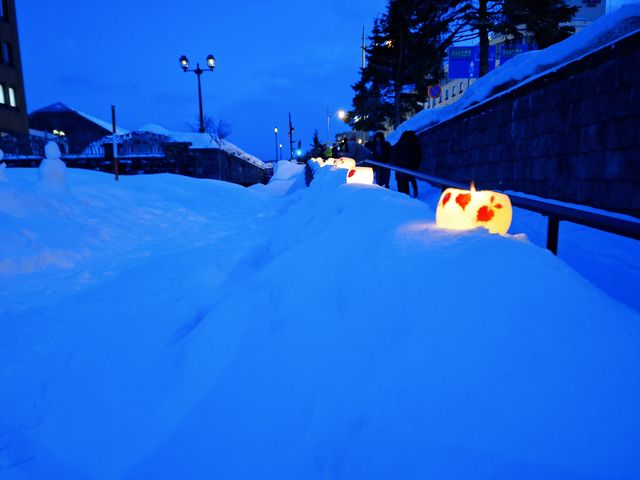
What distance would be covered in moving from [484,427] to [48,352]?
352cm

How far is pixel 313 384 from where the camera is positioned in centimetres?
178

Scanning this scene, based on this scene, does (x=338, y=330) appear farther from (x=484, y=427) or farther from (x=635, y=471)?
(x=635, y=471)

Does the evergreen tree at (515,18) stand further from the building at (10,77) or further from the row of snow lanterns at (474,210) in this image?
the building at (10,77)

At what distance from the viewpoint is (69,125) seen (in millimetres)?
38469

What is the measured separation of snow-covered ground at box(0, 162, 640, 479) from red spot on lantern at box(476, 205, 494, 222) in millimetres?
304

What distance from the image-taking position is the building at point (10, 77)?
82.1 ft

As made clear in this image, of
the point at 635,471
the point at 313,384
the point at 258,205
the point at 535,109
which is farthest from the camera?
the point at 258,205

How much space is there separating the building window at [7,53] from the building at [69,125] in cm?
1180

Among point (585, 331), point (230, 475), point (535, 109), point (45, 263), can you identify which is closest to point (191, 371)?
point (230, 475)

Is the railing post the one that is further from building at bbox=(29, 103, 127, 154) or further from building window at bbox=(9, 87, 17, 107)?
building at bbox=(29, 103, 127, 154)

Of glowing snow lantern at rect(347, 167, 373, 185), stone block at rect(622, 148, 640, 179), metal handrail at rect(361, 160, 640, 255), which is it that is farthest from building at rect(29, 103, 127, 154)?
metal handrail at rect(361, 160, 640, 255)

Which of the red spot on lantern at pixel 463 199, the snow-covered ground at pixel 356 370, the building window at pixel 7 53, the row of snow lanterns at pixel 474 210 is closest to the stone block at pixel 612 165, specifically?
the snow-covered ground at pixel 356 370

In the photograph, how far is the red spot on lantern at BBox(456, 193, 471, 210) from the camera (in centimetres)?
245

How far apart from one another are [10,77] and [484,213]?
3336cm
